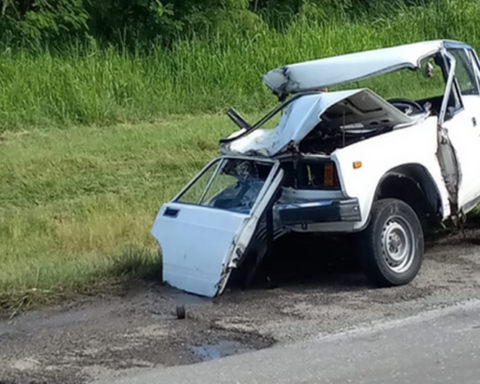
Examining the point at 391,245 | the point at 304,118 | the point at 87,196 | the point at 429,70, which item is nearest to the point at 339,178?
the point at 304,118

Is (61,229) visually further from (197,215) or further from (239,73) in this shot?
(239,73)

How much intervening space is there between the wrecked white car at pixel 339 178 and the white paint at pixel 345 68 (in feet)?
0.04

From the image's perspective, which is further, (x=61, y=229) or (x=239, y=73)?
(x=239, y=73)

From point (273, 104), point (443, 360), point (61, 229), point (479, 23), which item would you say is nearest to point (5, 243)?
point (61, 229)

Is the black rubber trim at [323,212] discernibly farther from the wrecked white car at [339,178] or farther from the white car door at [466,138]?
the white car door at [466,138]

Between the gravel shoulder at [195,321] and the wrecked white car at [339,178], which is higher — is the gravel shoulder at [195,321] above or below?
below

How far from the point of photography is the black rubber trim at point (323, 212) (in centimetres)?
739

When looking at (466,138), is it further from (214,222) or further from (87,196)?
(87,196)

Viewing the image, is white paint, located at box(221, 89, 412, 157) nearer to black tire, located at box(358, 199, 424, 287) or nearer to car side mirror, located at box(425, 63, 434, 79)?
car side mirror, located at box(425, 63, 434, 79)

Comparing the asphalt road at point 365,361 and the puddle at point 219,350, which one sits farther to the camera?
the puddle at point 219,350

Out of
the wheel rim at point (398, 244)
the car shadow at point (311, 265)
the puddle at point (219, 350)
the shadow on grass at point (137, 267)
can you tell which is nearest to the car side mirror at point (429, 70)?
the wheel rim at point (398, 244)

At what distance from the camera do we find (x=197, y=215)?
786 cm

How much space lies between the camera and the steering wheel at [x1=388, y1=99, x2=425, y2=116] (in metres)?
8.76

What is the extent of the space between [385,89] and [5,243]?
660cm
